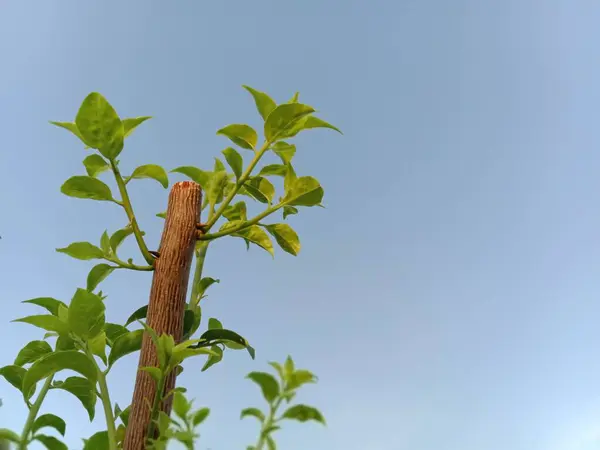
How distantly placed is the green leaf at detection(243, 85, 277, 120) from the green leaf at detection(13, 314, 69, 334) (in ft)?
1.41

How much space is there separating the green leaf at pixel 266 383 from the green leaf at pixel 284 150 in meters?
0.42

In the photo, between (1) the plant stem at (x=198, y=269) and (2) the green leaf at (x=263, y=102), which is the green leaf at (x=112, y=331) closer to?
(1) the plant stem at (x=198, y=269)

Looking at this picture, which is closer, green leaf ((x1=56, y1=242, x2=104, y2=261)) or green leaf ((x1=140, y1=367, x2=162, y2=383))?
green leaf ((x1=140, y1=367, x2=162, y2=383))

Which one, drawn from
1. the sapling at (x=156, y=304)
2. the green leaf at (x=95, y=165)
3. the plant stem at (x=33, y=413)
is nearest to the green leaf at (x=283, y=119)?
the sapling at (x=156, y=304)

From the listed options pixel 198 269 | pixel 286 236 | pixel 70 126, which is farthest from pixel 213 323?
pixel 70 126

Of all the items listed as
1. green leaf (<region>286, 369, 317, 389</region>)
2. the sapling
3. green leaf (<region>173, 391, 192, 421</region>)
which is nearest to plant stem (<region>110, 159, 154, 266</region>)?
the sapling

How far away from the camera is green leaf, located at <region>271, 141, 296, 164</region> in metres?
0.87

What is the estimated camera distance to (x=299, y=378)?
54 centimetres

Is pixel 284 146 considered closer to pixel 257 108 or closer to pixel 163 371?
pixel 257 108

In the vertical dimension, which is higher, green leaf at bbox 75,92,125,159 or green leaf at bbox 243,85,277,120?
green leaf at bbox 243,85,277,120

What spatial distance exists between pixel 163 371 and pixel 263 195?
14.3 inches

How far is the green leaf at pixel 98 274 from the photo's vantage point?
2.94ft

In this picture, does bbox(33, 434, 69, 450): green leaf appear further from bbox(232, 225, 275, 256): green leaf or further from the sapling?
bbox(232, 225, 275, 256): green leaf

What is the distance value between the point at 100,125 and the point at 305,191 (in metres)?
0.33
